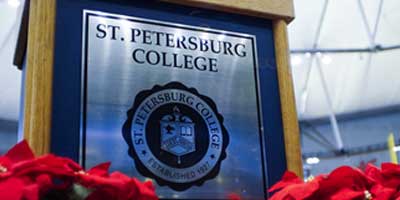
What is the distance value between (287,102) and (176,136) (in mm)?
204

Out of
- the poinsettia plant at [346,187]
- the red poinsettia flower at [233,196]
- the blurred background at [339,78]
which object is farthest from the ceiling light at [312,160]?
the poinsettia plant at [346,187]

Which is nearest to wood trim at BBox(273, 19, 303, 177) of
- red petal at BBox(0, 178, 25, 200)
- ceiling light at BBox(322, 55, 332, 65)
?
red petal at BBox(0, 178, 25, 200)

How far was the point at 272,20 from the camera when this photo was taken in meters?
0.87

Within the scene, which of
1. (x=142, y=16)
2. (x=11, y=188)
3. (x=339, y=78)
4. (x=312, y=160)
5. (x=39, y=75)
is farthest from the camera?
(x=312, y=160)

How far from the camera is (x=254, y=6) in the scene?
84 centimetres

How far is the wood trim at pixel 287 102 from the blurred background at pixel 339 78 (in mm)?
5243

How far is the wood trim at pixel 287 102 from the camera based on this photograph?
0.80 metres

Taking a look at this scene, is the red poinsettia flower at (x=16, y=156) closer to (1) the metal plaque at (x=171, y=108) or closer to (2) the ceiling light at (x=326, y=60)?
(1) the metal plaque at (x=171, y=108)

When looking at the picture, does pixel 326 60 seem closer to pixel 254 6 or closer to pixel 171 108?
pixel 254 6

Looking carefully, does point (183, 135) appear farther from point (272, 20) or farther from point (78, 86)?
point (272, 20)

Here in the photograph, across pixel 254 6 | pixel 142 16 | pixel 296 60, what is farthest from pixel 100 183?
pixel 296 60

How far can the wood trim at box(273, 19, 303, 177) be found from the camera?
0.80 metres

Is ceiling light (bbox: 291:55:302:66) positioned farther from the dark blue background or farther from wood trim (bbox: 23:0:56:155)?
wood trim (bbox: 23:0:56:155)

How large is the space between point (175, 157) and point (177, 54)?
16 cm
